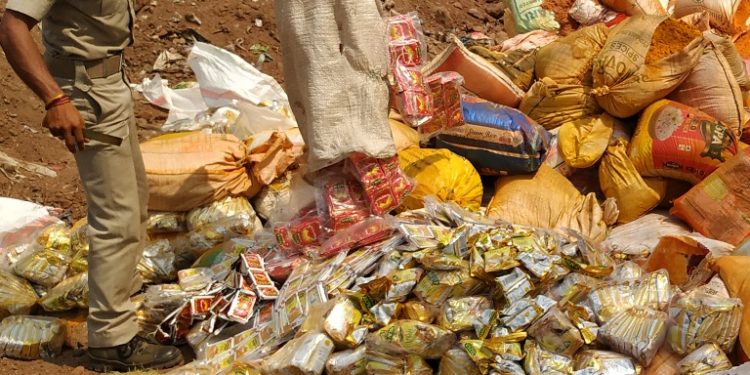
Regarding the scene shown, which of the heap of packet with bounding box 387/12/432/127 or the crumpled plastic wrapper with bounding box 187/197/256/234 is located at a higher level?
the heap of packet with bounding box 387/12/432/127

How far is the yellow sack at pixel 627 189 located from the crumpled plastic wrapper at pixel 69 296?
2.46 metres

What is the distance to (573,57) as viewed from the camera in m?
4.38

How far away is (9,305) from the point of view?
3.90m

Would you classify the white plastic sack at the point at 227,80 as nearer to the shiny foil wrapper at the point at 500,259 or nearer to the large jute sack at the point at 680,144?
the large jute sack at the point at 680,144

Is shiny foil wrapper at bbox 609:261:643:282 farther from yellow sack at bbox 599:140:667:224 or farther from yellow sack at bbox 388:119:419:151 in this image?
yellow sack at bbox 388:119:419:151

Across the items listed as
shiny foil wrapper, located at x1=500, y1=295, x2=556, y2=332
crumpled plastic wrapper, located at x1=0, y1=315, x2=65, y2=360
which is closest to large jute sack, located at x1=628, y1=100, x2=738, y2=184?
shiny foil wrapper, located at x1=500, y1=295, x2=556, y2=332

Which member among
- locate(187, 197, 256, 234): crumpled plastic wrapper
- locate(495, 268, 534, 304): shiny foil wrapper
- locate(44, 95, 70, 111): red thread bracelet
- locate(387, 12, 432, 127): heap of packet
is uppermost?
locate(44, 95, 70, 111): red thread bracelet

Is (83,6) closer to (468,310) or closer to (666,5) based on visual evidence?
(468,310)

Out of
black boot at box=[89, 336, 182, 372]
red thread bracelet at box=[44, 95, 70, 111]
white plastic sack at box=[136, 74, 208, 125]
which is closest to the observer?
red thread bracelet at box=[44, 95, 70, 111]

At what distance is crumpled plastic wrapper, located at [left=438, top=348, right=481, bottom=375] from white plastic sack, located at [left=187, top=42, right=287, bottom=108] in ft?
8.46

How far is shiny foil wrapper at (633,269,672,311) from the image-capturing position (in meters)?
2.97

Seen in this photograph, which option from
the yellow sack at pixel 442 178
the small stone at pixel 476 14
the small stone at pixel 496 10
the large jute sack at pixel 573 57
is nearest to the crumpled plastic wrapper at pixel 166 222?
the yellow sack at pixel 442 178

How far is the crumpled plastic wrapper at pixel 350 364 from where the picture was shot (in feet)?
10.0

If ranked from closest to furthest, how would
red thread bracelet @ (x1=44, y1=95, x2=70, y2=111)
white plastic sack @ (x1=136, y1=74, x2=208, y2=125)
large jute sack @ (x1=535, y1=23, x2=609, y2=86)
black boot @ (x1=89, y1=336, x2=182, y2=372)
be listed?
red thread bracelet @ (x1=44, y1=95, x2=70, y2=111)
black boot @ (x1=89, y1=336, x2=182, y2=372)
large jute sack @ (x1=535, y1=23, x2=609, y2=86)
white plastic sack @ (x1=136, y1=74, x2=208, y2=125)
